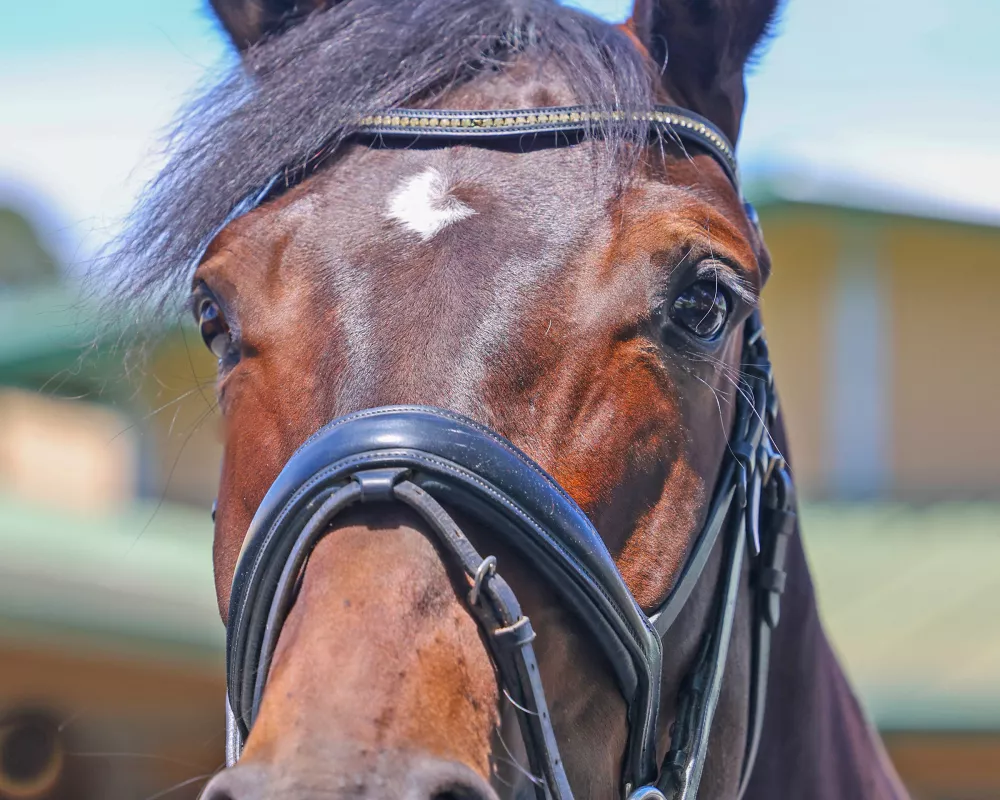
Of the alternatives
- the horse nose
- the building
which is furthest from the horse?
the building

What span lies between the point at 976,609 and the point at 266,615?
6.98 metres

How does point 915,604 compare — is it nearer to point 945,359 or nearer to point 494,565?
point 945,359

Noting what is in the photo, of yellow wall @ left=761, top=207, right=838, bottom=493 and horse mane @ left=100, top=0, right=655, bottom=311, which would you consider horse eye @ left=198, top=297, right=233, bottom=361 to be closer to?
horse mane @ left=100, top=0, right=655, bottom=311

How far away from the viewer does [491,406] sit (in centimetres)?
157

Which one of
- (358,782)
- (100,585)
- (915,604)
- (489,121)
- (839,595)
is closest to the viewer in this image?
(358,782)

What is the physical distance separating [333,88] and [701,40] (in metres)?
0.80

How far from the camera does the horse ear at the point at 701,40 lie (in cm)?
222

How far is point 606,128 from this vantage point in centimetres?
193

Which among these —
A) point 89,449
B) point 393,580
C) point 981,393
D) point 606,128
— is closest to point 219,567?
point 393,580

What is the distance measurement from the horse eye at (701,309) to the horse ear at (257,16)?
1115mm

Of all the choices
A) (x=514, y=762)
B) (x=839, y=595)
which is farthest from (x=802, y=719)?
(x=839, y=595)

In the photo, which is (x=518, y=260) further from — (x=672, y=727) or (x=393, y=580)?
(x=672, y=727)

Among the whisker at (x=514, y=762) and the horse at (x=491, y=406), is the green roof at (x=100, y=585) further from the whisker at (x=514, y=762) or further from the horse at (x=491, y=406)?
the whisker at (x=514, y=762)

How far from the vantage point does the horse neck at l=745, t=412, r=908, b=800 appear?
230cm
